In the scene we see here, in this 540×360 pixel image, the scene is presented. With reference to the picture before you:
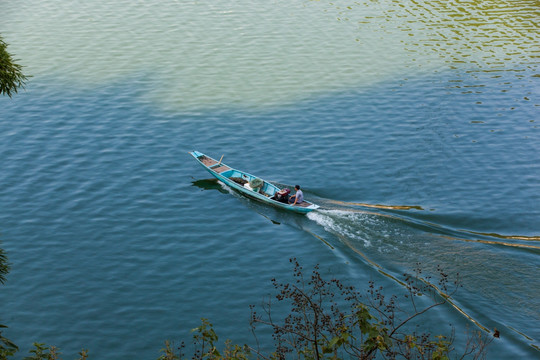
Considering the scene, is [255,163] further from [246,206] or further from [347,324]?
[347,324]

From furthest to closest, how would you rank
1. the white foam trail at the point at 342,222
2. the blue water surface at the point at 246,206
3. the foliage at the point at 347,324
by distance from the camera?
1. the white foam trail at the point at 342,222
2. the blue water surface at the point at 246,206
3. the foliage at the point at 347,324

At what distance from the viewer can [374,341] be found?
16.5 m

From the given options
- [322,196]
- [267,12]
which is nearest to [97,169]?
[322,196]

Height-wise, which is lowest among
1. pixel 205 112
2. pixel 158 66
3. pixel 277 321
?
pixel 277 321

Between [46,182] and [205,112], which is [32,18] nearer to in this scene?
[205,112]

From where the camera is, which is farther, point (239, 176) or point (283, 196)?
point (239, 176)

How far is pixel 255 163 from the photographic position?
41.6 metres

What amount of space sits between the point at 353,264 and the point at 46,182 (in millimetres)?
19994

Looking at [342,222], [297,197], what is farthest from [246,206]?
[342,222]

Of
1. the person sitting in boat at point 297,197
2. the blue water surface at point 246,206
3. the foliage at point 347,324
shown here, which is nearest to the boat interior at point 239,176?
the person sitting in boat at point 297,197

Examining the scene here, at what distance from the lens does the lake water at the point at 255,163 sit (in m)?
29.4

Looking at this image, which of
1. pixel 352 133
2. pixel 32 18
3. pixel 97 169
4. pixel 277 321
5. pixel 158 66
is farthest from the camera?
pixel 32 18

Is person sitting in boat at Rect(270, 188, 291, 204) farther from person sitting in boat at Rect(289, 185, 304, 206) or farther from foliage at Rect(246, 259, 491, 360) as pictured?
foliage at Rect(246, 259, 491, 360)

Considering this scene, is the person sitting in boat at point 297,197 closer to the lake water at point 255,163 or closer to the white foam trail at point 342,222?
the white foam trail at point 342,222
